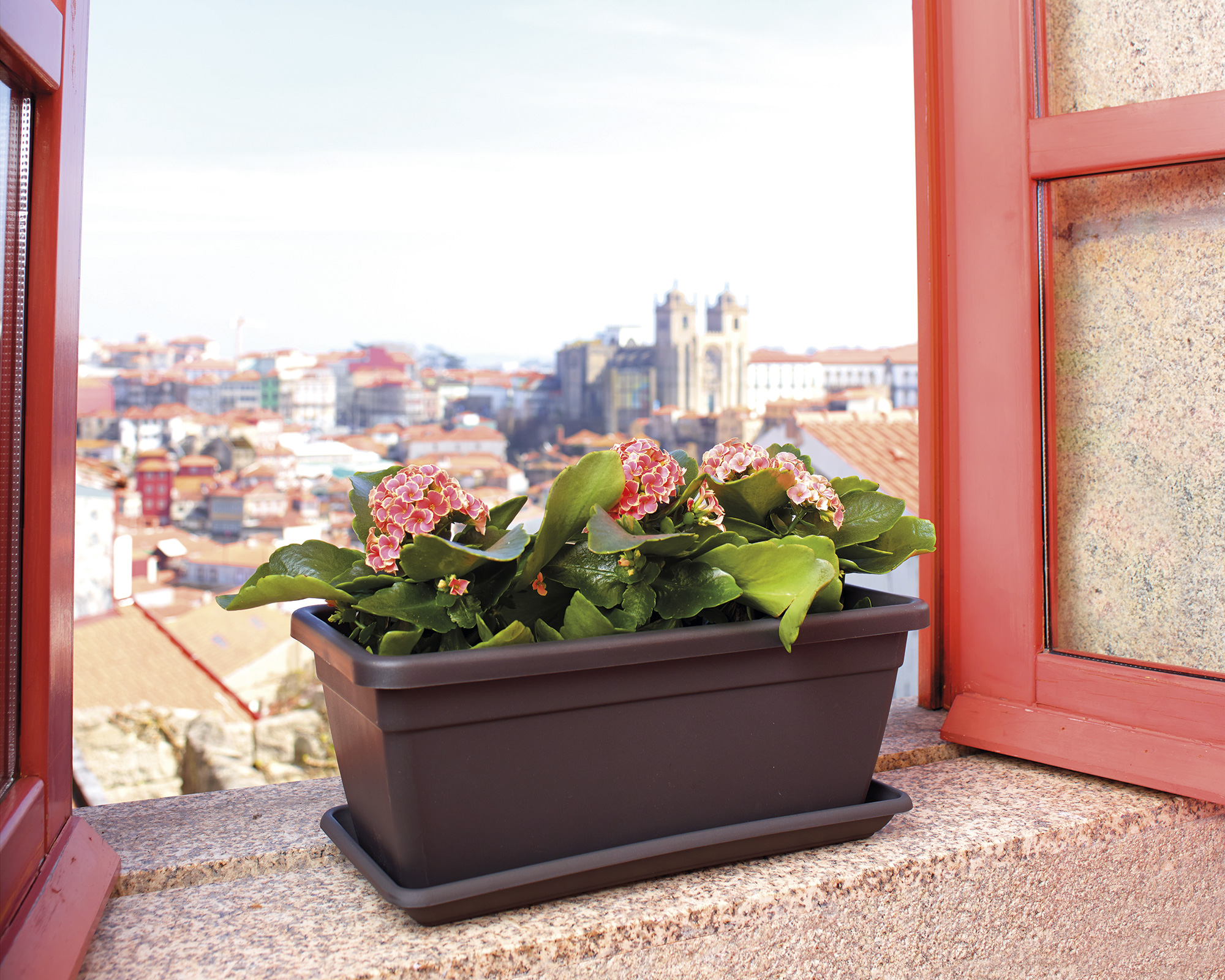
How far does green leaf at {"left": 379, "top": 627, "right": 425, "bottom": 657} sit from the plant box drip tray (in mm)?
135

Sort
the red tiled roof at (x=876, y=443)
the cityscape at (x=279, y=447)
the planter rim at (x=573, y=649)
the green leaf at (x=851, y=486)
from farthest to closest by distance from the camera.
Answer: the cityscape at (x=279, y=447) < the red tiled roof at (x=876, y=443) < the green leaf at (x=851, y=486) < the planter rim at (x=573, y=649)

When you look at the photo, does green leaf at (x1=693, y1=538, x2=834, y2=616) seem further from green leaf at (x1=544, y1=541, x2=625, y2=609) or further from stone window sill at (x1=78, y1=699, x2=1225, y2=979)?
stone window sill at (x1=78, y1=699, x2=1225, y2=979)

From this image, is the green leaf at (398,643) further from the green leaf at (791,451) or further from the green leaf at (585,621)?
the green leaf at (791,451)

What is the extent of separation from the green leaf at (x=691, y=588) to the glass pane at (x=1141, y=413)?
433mm

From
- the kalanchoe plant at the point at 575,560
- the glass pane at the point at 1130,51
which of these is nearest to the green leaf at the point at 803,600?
the kalanchoe plant at the point at 575,560

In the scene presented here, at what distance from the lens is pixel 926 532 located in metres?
0.63

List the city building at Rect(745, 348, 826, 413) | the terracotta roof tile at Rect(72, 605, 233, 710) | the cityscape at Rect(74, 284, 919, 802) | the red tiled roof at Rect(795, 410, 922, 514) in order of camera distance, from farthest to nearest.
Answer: the city building at Rect(745, 348, 826, 413) → the terracotta roof tile at Rect(72, 605, 233, 710) → the cityscape at Rect(74, 284, 919, 802) → the red tiled roof at Rect(795, 410, 922, 514)

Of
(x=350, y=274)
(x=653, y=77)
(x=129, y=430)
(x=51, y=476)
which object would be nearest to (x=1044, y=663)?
(x=51, y=476)

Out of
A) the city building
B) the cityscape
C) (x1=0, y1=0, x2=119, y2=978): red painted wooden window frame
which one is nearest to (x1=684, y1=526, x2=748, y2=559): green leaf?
(x1=0, y1=0, x2=119, y2=978): red painted wooden window frame

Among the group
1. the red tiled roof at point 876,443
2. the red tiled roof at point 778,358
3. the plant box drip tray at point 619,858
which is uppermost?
the red tiled roof at point 778,358

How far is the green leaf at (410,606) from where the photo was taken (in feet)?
1.58

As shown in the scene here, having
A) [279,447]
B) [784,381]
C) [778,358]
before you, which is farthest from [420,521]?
[778,358]

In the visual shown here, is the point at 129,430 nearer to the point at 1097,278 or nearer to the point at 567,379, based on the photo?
the point at 567,379

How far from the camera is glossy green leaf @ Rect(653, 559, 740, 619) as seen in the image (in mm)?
523
